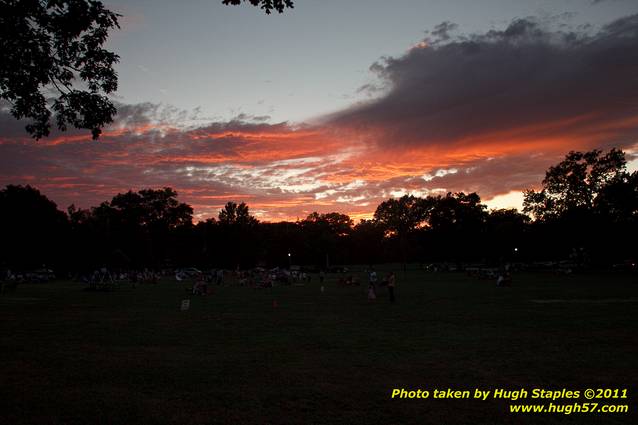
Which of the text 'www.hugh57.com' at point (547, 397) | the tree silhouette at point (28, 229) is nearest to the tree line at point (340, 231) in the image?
the tree silhouette at point (28, 229)

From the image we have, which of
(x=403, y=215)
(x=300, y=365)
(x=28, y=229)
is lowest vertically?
(x=300, y=365)

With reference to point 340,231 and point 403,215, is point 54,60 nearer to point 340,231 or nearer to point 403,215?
point 403,215

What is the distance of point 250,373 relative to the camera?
9.92 m

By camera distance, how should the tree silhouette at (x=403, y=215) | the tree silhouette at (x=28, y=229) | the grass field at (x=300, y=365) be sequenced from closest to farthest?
the grass field at (x=300, y=365)
the tree silhouette at (x=28, y=229)
the tree silhouette at (x=403, y=215)

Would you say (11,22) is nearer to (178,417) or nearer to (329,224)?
(178,417)

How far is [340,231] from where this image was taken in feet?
470

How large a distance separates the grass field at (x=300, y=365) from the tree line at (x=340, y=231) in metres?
57.1

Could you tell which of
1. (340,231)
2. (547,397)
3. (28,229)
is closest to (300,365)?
(547,397)

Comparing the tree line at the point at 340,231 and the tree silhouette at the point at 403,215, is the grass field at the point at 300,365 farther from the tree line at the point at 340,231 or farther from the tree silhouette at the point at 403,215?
the tree silhouette at the point at 403,215

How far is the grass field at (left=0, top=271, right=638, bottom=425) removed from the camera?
743 centimetres

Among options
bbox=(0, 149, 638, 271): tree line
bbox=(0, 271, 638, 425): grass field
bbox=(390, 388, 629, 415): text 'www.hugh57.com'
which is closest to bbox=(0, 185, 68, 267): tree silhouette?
bbox=(0, 149, 638, 271): tree line

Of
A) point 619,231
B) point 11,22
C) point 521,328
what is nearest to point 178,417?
point 11,22

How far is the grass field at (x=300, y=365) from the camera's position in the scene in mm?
7434

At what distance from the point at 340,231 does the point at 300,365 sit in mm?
132676
